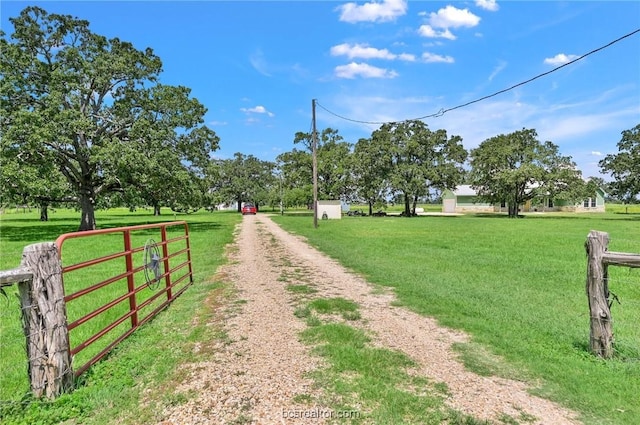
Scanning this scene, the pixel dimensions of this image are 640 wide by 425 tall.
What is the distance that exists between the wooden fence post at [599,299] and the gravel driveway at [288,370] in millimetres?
1227

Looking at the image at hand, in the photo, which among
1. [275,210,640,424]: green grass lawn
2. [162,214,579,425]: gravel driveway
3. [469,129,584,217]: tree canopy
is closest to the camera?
[162,214,579,425]: gravel driveway

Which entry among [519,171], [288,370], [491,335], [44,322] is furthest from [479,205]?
[44,322]

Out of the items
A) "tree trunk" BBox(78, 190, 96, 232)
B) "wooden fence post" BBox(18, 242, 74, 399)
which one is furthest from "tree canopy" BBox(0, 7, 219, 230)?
"wooden fence post" BBox(18, 242, 74, 399)

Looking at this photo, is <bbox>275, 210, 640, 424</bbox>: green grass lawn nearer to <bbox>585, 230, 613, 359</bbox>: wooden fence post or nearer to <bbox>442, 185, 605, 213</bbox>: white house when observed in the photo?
<bbox>585, 230, 613, 359</bbox>: wooden fence post

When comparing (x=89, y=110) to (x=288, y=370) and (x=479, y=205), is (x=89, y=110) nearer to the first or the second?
(x=288, y=370)

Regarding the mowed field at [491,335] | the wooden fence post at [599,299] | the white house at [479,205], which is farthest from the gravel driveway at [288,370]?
the white house at [479,205]

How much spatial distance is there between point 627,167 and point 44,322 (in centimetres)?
4377

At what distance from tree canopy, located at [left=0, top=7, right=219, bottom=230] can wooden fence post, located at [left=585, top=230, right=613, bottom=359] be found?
18.1 m

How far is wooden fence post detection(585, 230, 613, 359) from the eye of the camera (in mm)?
3752

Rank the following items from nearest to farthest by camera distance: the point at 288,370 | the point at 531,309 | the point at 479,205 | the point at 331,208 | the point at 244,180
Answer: the point at 288,370
the point at 531,309
the point at 331,208
the point at 479,205
the point at 244,180

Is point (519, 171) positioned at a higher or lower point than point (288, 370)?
higher

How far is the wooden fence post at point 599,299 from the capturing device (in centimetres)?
375

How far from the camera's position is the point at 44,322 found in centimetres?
296

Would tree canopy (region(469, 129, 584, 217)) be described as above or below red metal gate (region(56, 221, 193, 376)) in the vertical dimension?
above
